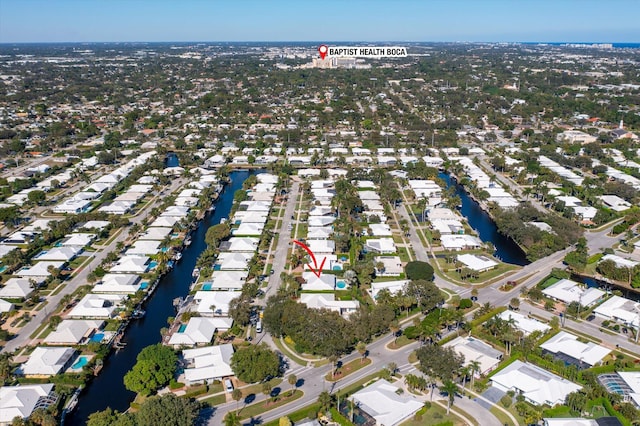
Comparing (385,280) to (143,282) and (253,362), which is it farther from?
(143,282)

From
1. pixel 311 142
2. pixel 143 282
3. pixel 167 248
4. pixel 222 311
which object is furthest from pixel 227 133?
pixel 222 311

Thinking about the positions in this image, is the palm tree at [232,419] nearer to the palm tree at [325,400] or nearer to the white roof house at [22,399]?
the palm tree at [325,400]

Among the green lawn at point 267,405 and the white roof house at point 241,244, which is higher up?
the white roof house at point 241,244

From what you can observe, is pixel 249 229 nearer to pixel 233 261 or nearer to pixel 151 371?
pixel 233 261

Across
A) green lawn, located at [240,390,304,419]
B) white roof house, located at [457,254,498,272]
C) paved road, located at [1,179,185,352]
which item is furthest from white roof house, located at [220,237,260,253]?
green lawn, located at [240,390,304,419]

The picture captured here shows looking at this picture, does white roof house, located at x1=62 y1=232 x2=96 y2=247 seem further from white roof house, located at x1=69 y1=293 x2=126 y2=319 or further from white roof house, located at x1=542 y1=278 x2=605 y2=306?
white roof house, located at x1=542 y1=278 x2=605 y2=306

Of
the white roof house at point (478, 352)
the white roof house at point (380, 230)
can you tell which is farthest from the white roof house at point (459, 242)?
the white roof house at point (478, 352)
